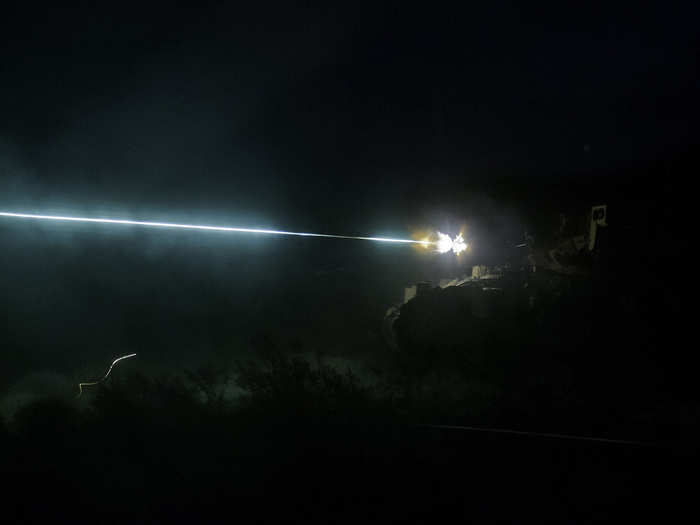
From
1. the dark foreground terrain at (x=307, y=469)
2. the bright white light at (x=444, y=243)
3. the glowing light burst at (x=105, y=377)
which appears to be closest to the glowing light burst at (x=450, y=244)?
the bright white light at (x=444, y=243)

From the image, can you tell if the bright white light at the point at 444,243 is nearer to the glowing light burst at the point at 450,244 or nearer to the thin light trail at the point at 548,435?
the glowing light burst at the point at 450,244

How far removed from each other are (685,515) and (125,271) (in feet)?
58.9

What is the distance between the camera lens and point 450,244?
15133mm

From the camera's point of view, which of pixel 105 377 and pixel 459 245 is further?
pixel 459 245

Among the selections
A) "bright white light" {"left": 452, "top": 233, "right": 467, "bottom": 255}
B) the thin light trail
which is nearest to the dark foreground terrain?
the thin light trail

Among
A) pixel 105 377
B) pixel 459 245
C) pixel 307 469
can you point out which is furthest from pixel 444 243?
pixel 307 469

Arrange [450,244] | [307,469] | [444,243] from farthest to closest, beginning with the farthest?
[444,243] < [450,244] < [307,469]

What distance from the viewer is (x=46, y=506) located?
423cm

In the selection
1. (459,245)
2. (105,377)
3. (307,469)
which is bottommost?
(105,377)

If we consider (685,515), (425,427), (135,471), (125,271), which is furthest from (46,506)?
(125,271)

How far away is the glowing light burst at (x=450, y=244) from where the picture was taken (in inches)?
579

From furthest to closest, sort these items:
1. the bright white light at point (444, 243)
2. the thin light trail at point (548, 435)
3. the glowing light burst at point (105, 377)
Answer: the bright white light at point (444, 243) < the glowing light burst at point (105, 377) < the thin light trail at point (548, 435)

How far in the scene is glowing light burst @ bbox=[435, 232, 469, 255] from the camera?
1470cm

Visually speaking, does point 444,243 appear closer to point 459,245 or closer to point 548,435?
point 459,245
